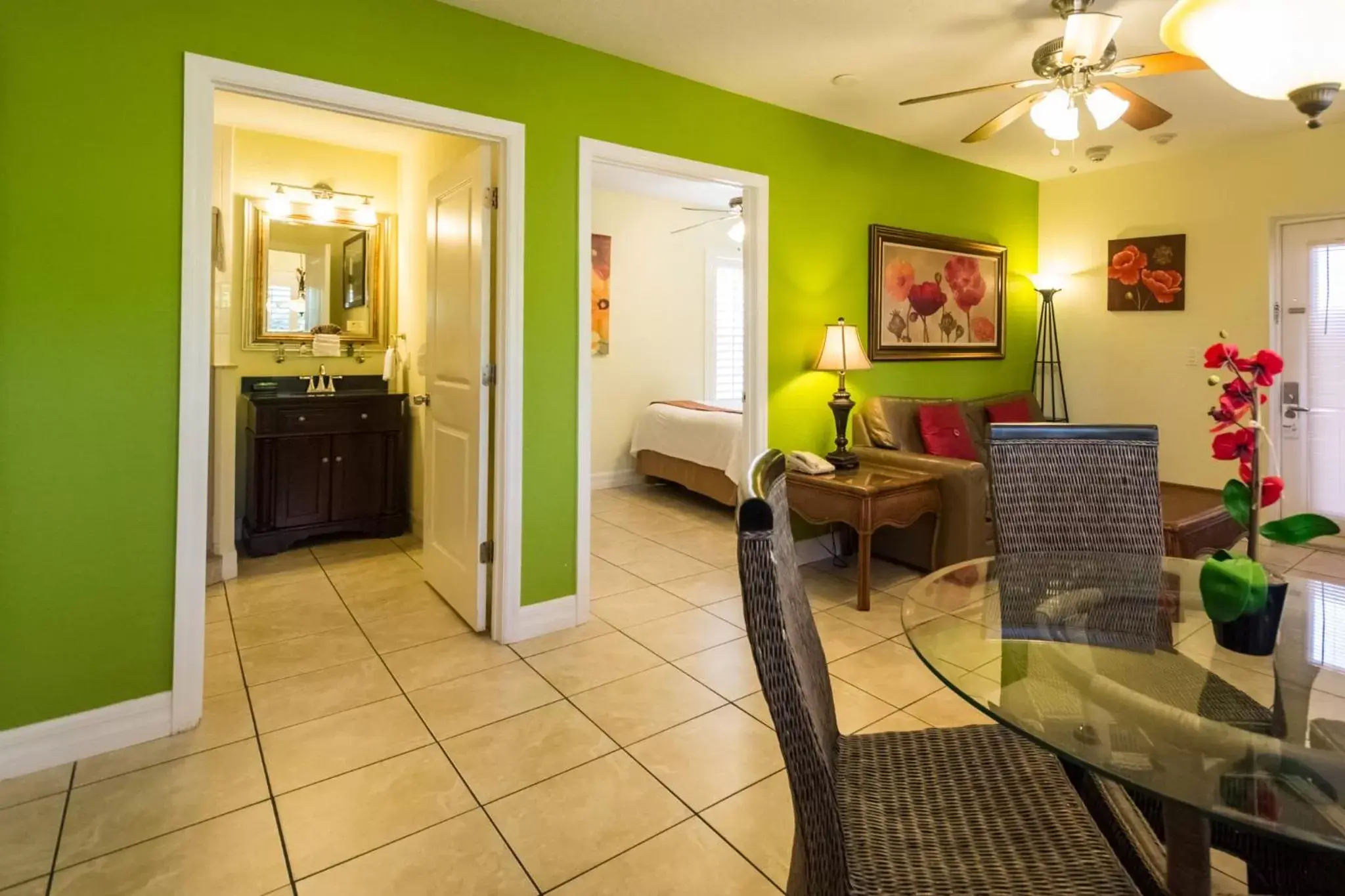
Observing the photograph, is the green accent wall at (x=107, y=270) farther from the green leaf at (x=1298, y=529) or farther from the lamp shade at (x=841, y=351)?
the green leaf at (x=1298, y=529)

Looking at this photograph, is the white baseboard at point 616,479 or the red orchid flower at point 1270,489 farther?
the white baseboard at point 616,479

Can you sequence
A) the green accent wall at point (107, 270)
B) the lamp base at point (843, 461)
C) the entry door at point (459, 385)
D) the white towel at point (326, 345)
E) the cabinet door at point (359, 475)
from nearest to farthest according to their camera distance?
the green accent wall at point (107, 270)
the entry door at point (459, 385)
the lamp base at point (843, 461)
the cabinet door at point (359, 475)
the white towel at point (326, 345)

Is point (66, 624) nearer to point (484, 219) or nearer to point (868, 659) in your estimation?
point (484, 219)

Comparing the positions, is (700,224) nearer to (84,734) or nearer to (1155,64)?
(1155,64)

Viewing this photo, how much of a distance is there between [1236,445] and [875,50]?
2.39 metres

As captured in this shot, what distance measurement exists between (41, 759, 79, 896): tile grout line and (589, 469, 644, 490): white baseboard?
4.28 m

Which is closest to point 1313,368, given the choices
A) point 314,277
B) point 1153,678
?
point 1153,678

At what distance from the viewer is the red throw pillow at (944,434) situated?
4090 mm

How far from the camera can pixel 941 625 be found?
1454 mm

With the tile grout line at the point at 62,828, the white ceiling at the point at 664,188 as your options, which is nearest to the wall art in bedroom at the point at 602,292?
the white ceiling at the point at 664,188

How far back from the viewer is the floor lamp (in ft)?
17.1

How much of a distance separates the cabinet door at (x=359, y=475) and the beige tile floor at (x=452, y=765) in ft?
3.18

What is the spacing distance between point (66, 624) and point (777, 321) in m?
3.13

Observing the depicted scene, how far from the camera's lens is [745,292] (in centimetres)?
361
